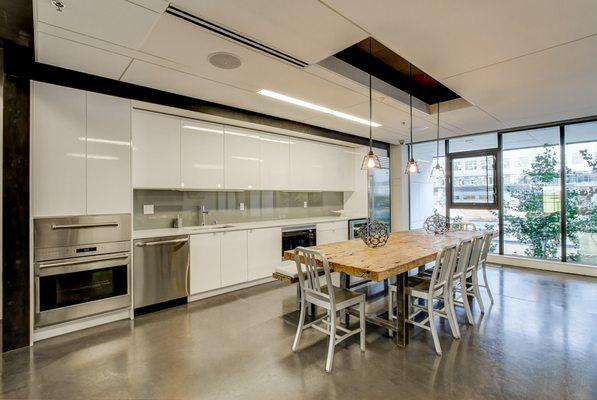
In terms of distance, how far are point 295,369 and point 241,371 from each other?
16.6 inches

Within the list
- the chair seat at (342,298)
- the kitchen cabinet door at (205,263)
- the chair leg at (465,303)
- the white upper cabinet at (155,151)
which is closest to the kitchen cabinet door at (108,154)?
the white upper cabinet at (155,151)

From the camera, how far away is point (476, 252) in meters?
3.30

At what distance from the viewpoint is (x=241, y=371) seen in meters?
2.29

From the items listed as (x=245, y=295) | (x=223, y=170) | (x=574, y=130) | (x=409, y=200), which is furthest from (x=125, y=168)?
(x=574, y=130)

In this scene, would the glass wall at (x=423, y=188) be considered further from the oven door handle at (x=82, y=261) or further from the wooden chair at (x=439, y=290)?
the oven door handle at (x=82, y=261)

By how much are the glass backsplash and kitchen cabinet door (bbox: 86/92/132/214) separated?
2.38ft

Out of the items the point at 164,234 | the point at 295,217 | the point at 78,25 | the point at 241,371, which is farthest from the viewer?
the point at 295,217

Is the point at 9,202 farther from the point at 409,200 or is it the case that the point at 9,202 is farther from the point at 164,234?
the point at 409,200

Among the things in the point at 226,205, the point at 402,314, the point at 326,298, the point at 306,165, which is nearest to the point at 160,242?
the point at 226,205

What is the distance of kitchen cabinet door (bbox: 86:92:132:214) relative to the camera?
118 inches

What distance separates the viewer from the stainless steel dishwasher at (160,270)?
130 inches

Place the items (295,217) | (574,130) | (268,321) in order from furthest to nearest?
(295,217)
(574,130)
(268,321)

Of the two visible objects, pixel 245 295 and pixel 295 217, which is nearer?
pixel 245 295

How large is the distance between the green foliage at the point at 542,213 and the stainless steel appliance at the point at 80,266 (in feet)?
21.5
